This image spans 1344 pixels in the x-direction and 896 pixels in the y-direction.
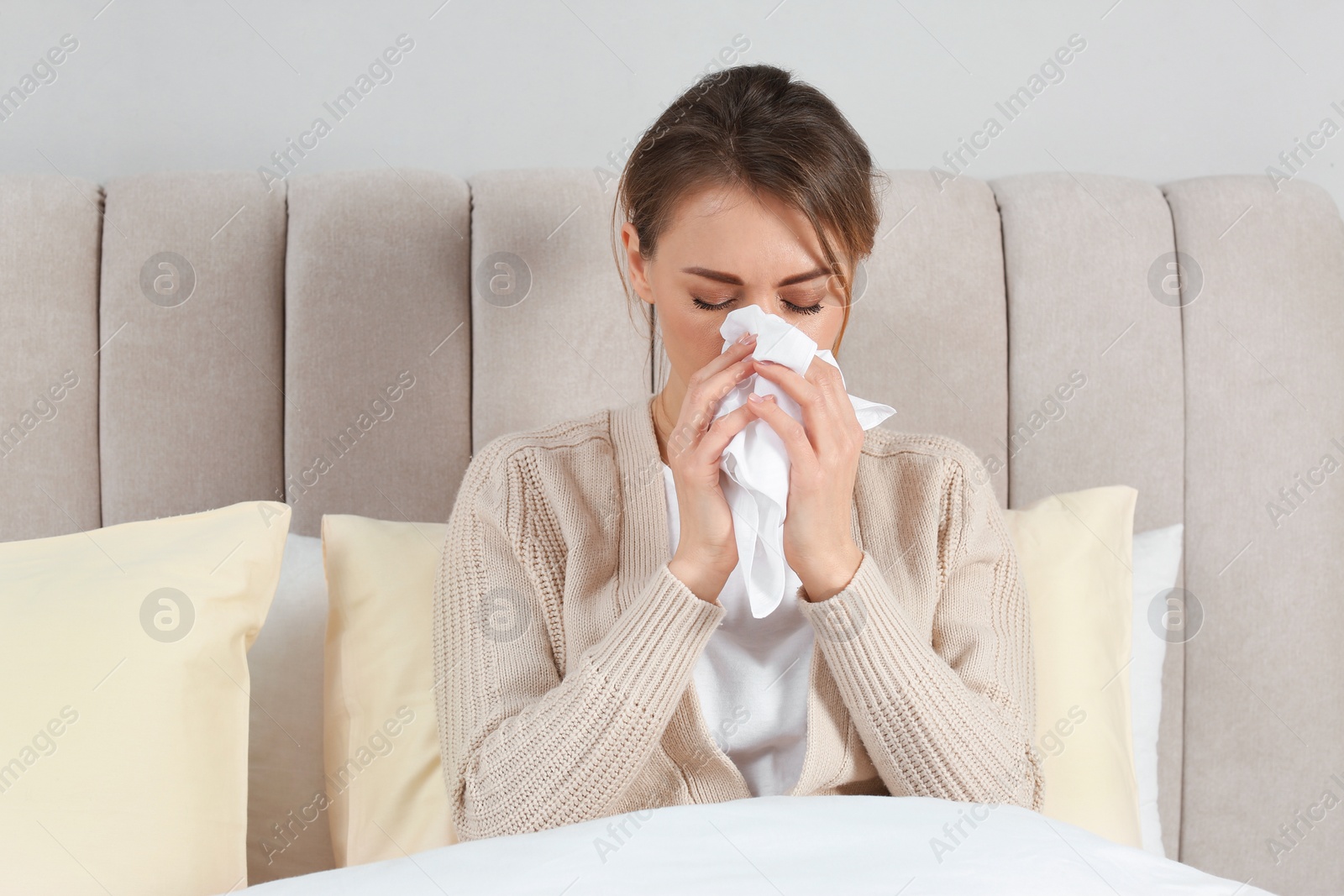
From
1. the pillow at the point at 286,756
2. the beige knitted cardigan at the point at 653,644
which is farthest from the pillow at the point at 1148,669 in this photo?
the pillow at the point at 286,756

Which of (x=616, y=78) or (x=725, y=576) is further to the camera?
(x=616, y=78)

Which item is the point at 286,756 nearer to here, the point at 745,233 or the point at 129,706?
the point at 129,706

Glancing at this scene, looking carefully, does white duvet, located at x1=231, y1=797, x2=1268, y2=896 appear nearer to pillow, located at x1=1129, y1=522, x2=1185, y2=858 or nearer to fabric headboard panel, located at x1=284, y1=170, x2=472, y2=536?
pillow, located at x1=1129, y1=522, x2=1185, y2=858

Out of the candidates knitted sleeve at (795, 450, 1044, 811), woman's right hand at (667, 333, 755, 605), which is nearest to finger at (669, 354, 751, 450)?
woman's right hand at (667, 333, 755, 605)

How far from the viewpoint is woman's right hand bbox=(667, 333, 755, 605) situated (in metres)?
1.02

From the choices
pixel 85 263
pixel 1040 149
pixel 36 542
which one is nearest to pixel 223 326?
pixel 85 263

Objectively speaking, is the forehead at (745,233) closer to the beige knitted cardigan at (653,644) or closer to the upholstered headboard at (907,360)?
the beige knitted cardigan at (653,644)

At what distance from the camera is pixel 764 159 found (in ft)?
3.56

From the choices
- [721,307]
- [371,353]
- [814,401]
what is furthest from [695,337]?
[371,353]

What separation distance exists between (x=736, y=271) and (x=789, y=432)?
0.19 m

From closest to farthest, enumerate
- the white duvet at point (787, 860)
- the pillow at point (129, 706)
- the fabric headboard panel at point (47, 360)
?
1. the white duvet at point (787, 860)
2. the pillow at point (129, 706)
3. the fabric headboard panel at point (47, 360)

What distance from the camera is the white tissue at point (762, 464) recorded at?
1.02 m

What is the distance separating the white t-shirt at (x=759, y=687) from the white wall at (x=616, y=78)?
81cm

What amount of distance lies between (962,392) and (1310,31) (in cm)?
89
